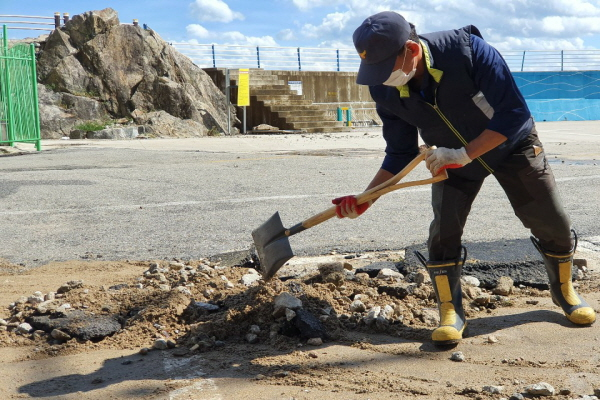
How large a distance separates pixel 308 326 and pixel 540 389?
1.16 meters

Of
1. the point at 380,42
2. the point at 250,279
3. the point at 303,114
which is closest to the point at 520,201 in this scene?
the point at 380,42

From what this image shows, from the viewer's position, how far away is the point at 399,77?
9.61 feet

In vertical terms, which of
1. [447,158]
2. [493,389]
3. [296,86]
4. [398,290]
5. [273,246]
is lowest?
[493,389]

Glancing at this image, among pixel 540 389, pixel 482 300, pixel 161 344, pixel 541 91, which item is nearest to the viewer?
pixel 540 389

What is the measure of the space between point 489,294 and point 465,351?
2.82 ft

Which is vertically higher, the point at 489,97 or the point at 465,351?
the point at 489,97

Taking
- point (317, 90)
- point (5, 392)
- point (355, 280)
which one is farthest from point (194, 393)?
point (317, 90)

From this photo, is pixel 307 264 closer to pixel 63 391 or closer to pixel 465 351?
pixel 465 351

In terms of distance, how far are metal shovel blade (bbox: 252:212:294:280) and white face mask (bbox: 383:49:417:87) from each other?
3.29 feet

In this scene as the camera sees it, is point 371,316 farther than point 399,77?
Yes

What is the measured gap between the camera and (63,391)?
289 centimetres

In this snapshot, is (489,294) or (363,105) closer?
(489,294)

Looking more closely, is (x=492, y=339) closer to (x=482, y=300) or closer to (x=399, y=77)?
(x=482, y=300)

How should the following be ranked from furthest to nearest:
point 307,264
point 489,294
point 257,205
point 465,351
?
1. point 257,205
2. point 307,264
3. point 489,294
4. point 465,351
